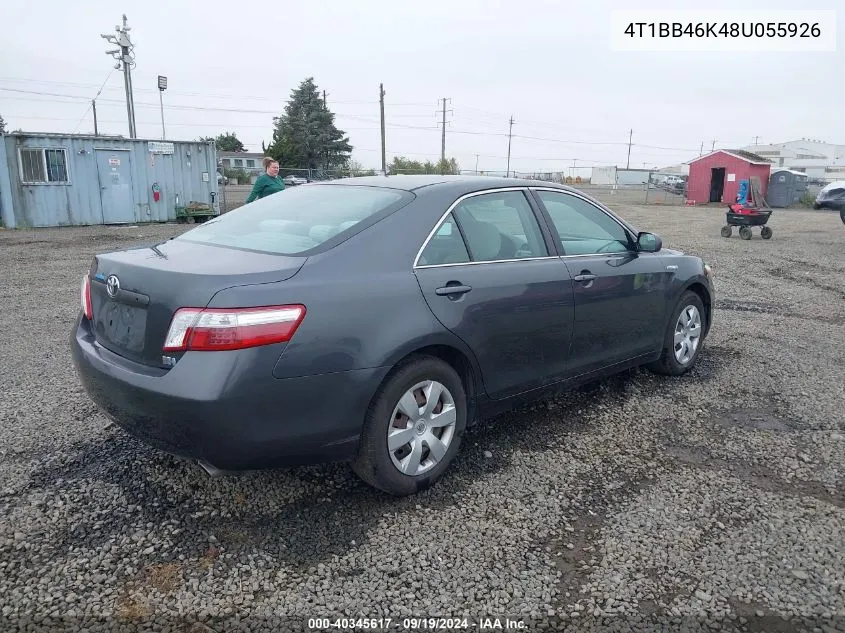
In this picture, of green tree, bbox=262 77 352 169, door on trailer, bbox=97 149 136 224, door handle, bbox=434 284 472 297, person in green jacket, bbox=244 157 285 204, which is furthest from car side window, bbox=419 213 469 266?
green tree, bbox=262 77 352 169

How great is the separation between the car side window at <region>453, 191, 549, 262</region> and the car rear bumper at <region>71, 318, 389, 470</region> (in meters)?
1.04

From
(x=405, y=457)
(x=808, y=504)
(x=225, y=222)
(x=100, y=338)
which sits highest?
(x=225, y=222)

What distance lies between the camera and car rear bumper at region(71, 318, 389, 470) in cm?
263

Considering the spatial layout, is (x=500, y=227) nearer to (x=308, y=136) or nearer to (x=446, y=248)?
(x=446, y=248)

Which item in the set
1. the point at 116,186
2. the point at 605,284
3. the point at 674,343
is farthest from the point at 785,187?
the point at 605,284

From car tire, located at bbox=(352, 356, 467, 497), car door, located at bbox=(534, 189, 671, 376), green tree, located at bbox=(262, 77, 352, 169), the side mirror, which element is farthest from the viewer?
green tree, located at bbox=(262, 77, 352, 169)

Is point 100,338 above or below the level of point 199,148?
below

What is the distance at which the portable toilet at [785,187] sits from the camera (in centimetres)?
3362

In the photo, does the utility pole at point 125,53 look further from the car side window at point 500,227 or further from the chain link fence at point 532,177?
the car side window at point 500,227

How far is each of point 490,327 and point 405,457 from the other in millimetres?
807

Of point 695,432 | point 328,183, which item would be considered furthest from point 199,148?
point 695,432

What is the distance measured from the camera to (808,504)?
3.27 meters

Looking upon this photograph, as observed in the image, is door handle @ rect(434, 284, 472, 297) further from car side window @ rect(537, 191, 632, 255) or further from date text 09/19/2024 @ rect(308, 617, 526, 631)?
date text 09/19/2024 @ rect(308, 617, 526, 631)

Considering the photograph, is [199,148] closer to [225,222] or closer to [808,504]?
[225,222]
